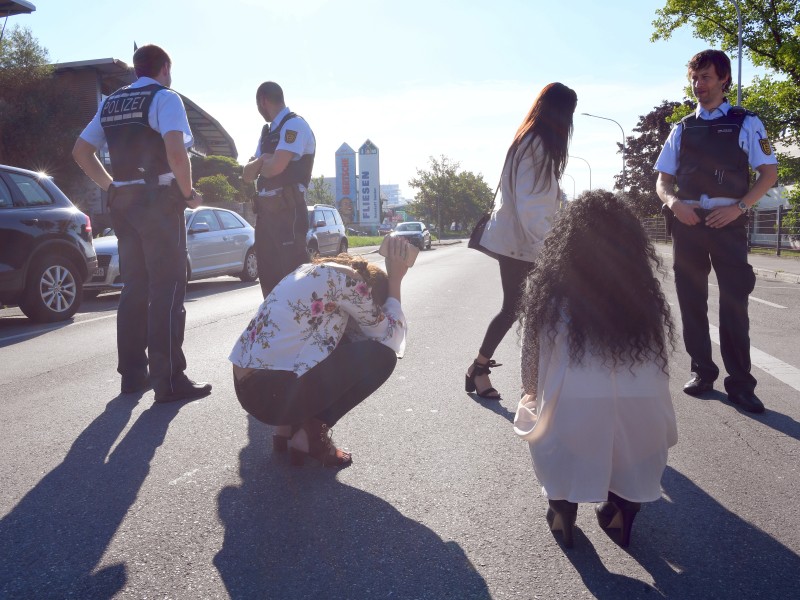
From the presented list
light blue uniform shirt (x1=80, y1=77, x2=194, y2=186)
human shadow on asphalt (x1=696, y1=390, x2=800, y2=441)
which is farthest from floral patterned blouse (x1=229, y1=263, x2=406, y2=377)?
human shadow on asphalt (x1=696, y1=390, x2=800, y2=441)

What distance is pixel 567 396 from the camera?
2.54m

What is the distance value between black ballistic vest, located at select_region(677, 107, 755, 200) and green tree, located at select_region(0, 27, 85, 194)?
2640 cm

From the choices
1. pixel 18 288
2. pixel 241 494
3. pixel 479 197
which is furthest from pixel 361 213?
pixel 241 494

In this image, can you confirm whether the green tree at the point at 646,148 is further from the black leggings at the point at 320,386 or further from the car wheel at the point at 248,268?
the black leggings at the point at 320,386

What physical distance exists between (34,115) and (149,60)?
82.2 feet

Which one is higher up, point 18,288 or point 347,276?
point 347,276

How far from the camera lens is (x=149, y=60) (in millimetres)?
4668

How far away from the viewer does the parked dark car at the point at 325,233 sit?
17812mm

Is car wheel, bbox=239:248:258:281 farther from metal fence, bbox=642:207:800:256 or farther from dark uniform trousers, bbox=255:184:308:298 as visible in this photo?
metal fence, bbox=642:207:800:256

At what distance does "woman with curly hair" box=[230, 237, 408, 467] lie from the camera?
312 cm

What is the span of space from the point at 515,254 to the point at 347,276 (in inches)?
58.0

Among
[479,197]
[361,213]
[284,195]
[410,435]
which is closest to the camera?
[410,435]

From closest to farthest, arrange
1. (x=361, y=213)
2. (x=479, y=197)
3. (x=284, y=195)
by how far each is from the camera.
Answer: (x=284, y=195)
(x=361, y=213)
(x=479, y=197)

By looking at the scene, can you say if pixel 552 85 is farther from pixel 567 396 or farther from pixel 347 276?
pixel 567 396
